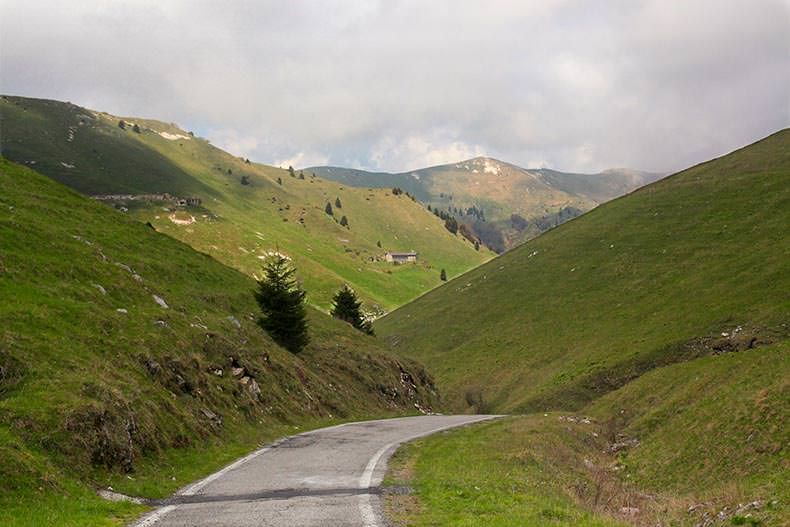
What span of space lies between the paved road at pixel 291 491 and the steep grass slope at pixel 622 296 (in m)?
37.9

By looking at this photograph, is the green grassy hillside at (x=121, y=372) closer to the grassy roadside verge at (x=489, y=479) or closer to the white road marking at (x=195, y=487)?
the white road marking at (x=195, y=487)

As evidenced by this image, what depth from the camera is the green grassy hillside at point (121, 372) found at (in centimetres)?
1498

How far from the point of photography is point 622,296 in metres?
74.5

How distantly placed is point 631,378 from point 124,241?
47612mm

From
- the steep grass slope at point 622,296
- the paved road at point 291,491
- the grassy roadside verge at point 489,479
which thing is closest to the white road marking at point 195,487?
the paved road at point 291,491

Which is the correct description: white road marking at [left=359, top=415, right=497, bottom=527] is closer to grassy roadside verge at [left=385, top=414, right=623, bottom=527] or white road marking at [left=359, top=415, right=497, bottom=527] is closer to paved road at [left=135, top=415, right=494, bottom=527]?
paved road at [left=135, top=415, right=494, bottom=527]

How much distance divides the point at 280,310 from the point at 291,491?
103ft

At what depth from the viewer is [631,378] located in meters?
52.9

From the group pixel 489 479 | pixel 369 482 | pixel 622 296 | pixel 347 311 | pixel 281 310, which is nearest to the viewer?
pixel 369 482

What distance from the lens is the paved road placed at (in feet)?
38.0

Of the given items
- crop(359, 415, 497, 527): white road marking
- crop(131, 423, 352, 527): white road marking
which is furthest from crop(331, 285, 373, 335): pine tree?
crop(131, 423, 352, 527): white road marking

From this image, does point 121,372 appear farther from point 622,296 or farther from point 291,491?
point 622,296

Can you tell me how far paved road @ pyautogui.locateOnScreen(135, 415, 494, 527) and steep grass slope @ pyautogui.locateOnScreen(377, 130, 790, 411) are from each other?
37888mm

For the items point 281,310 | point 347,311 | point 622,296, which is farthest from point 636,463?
point 347,311
